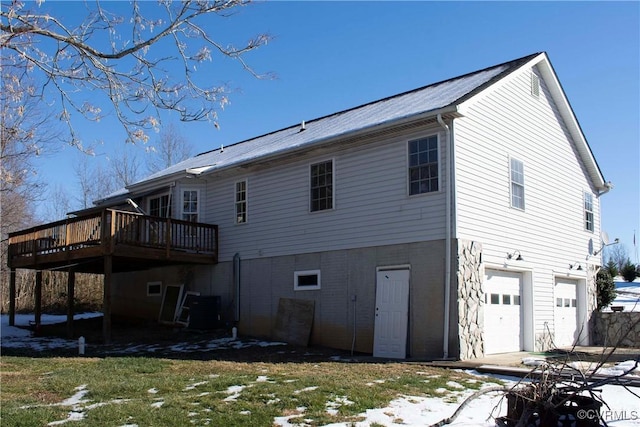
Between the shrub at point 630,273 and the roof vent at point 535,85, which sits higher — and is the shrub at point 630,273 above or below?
below

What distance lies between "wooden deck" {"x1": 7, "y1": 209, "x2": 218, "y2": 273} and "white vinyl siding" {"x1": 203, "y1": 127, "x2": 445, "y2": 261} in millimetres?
818

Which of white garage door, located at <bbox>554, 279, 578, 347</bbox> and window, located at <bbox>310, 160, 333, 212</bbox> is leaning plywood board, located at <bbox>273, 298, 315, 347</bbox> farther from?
white garage door, located at <bbox>554, 279, 578, 347</bbox>

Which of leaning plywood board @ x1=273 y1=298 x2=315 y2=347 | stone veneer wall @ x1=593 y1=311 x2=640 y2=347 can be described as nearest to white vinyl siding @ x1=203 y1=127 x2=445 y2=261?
leaning plywood board @ x1=273 y1=298 x2=315 y2=347

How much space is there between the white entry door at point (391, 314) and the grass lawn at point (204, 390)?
6.47 feet

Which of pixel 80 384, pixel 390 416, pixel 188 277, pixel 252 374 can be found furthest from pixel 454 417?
pixel 188 277

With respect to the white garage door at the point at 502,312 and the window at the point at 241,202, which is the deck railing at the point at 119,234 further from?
the white garage door at the point at 502,312

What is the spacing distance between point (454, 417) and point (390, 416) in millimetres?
725

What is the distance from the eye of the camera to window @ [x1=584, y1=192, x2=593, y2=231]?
1946 cm

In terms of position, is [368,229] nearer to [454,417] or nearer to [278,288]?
[278,288]

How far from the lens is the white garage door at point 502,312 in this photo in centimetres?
1403

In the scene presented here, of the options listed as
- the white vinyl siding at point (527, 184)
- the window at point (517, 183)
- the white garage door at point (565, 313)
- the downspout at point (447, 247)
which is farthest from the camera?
the white garage door at point (565, 313)

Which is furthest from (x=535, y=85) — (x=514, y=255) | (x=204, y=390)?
(x=204, y=390)

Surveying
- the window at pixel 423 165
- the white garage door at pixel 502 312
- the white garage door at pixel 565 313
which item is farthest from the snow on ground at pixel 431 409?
the white garage door at pixel 565 313

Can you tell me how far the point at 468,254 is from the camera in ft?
42.6
